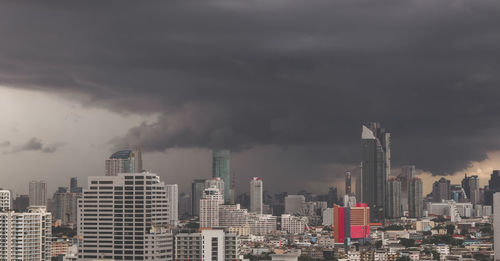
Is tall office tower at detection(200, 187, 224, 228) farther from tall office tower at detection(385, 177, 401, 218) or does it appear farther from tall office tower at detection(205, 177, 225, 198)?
tall office tower at detection(385, 177, 401, 218)

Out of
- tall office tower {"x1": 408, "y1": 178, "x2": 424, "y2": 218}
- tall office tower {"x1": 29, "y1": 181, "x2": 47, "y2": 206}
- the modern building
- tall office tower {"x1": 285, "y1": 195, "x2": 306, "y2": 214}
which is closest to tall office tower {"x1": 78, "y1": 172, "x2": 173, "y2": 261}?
tall office tower {"x1": 29, "y1": 181, "x2": 47, "y2": 206}

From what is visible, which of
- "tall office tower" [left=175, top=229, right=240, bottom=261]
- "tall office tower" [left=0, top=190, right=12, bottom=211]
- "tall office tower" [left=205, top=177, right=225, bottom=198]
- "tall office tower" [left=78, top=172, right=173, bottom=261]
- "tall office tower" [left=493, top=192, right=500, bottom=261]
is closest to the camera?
"tall office tower" [left=175, top=229, right=240, bottom=261]

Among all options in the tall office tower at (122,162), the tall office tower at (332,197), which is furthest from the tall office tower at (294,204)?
the tall office tower at (122,162)

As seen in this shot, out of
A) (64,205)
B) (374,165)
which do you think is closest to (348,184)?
(374,165)

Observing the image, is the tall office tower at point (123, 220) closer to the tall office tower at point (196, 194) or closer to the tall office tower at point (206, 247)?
the tall office tower at point (206, 247)

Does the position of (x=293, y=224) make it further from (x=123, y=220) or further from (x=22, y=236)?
(x=22, y=236)
